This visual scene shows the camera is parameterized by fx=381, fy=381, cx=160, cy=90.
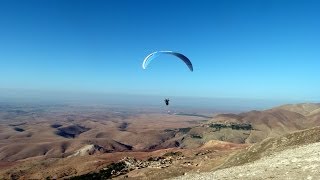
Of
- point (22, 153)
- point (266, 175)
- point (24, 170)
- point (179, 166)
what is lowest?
point (22, 153)

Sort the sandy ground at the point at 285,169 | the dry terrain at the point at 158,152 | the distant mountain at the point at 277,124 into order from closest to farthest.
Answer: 1. the sandy ground at the point at 285,169
2. the dry terrain at the point at 158,152
3. the distant mountain at the point at 277,124

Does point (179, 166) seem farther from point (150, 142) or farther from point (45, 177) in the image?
point (150, 142)

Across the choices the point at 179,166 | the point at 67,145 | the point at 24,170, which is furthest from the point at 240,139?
the point at 179,166

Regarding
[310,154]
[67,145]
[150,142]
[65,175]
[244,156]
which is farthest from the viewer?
[150,142]

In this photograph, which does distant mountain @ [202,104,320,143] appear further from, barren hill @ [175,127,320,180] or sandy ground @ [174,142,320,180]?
sandy ground @ [174,142,320,180]

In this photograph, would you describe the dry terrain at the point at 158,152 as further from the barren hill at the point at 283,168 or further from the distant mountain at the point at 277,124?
the barren hill at the point at 283,168

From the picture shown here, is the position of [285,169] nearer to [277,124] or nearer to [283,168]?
[283,168]

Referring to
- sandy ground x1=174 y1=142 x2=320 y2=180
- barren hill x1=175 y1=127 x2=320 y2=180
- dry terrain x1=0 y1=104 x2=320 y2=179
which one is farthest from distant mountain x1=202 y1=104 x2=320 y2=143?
sandy ground x1=174 y1=142 x2=320 y2=180

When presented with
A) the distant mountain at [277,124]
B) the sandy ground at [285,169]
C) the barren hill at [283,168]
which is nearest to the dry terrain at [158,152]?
the distant mountain at [277,124]

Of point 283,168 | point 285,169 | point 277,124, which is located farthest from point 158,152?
point 277,124
